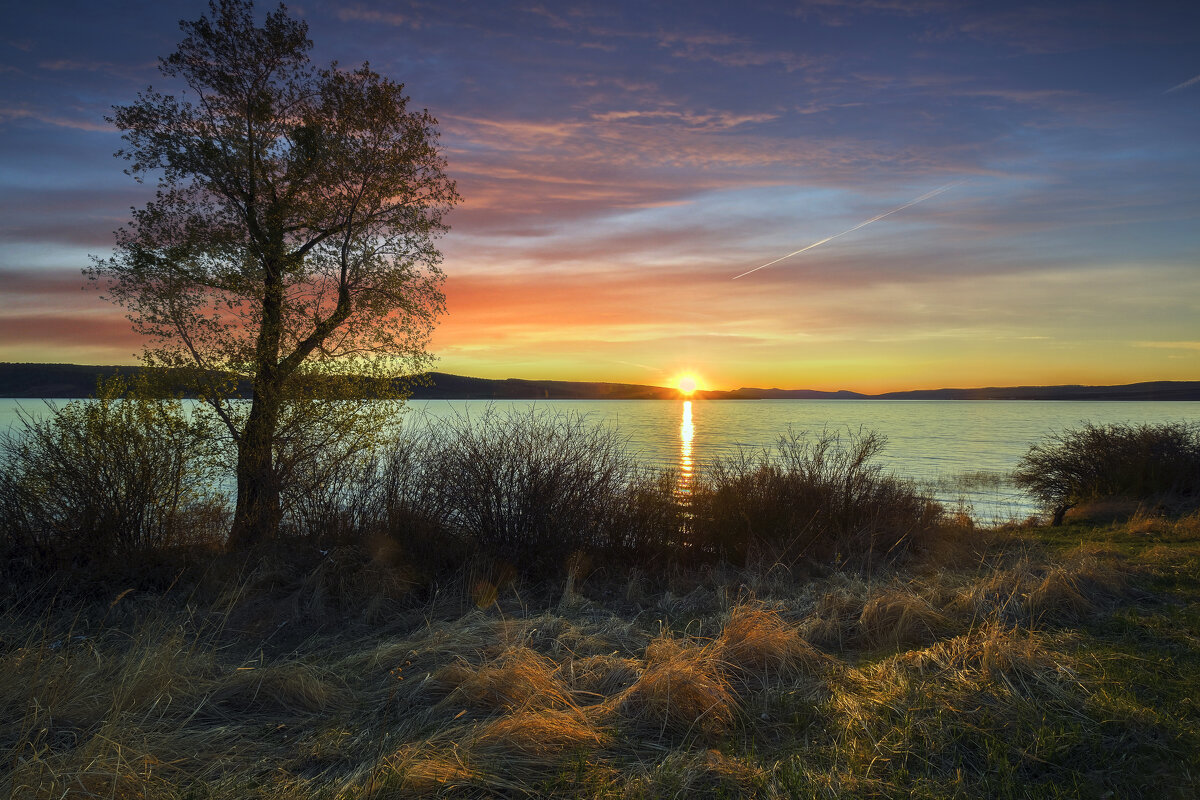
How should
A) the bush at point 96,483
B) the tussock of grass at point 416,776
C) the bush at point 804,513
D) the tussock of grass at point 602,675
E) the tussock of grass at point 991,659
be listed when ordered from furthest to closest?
the bush at point 804,513, the bush at point 96,483, the tussock of grass at point 602,675, the tussock of grass at point 991,659, the tussock of grass at point 416,776

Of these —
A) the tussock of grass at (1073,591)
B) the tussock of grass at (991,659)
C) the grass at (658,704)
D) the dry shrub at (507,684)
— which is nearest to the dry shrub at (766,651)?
the grass at (658,704)

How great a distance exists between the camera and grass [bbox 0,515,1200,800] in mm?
3768

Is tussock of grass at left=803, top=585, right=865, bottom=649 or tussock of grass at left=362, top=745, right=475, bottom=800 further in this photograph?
tussock of grass at left=803, top=585, right=865, bottom=649

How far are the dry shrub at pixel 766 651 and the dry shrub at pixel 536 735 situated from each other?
155cm

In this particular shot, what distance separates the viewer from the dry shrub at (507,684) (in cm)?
475

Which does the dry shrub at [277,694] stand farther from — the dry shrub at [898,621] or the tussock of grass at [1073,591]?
the tussock of grass at [1073,591]

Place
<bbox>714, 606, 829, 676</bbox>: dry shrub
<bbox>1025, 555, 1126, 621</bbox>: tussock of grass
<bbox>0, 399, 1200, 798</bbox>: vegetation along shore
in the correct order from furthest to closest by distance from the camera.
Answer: <bbox>1025, 555, 1126, 621</bbox>: tussock of grass → <bbox>714, 606, 829, 676</bbox>: dry shrub → <bbox>0, 399, 1200, 798</bbox>: vegetation along shore

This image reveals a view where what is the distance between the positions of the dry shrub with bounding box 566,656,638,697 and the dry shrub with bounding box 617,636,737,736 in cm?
20

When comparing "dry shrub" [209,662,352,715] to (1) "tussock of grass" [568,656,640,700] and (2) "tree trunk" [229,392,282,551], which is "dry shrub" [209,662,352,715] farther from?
(2) "tree trunk" [229,392,282,551]

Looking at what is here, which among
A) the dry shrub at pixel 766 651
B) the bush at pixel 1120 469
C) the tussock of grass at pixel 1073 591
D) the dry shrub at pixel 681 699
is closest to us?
the dry shrub at pixel 681 699

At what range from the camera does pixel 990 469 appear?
33812mm

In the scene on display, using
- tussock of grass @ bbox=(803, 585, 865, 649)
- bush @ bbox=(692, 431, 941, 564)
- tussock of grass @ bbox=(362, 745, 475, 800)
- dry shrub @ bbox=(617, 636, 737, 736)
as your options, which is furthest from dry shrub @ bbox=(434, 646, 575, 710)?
bush @ bbox=(692, 431, 941, 564)

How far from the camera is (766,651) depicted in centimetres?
562

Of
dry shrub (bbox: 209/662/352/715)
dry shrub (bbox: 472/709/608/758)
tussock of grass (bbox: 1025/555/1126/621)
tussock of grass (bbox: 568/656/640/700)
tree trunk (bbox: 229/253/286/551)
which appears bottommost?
dry shrub (bbox: 209/662/352/715)
